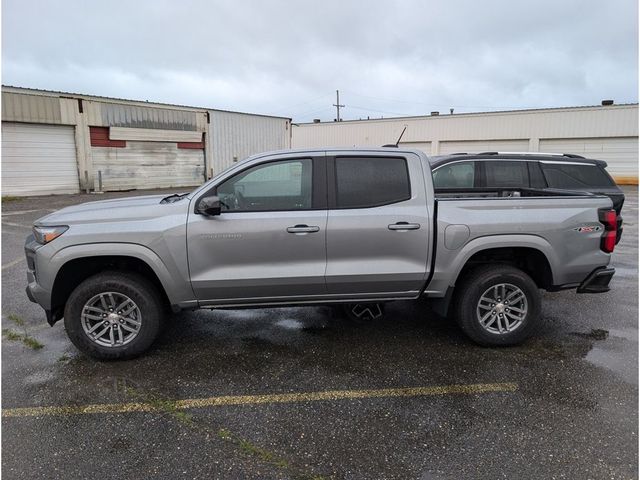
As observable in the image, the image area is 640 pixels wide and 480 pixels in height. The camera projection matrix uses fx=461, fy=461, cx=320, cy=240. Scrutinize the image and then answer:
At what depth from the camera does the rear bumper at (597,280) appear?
14.8 ft

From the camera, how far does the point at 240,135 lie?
25922 mm

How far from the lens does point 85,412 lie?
3.38m

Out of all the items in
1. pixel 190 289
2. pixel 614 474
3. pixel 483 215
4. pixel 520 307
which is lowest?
pixel 614 474

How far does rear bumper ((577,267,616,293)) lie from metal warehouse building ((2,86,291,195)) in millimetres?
20061

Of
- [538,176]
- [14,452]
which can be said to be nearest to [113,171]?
[538,176]

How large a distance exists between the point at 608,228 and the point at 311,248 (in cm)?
293

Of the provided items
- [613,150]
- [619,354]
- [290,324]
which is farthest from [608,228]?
[613,150]

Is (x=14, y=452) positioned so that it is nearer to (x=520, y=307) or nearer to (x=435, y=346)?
(x=435, y=346)

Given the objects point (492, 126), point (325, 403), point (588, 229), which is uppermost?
point (492, 126)

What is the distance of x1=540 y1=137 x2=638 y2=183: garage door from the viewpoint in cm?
2708

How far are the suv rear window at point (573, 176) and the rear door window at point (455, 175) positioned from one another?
1.15 meters

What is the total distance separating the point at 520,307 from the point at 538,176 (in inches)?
153

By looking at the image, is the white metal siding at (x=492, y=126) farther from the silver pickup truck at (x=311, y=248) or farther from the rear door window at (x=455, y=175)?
the silver pickup truck at (x=311, y=248)

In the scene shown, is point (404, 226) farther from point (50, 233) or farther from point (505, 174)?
point (505, 174)
